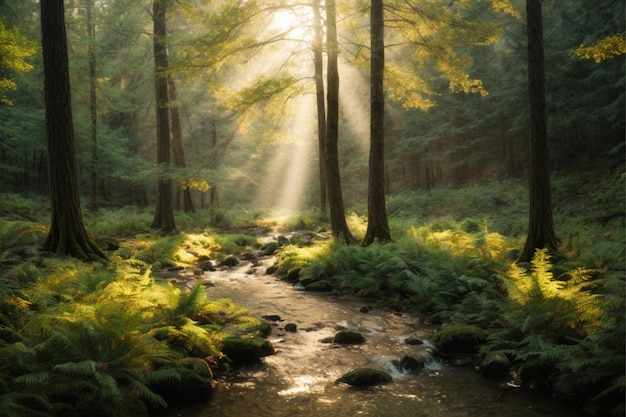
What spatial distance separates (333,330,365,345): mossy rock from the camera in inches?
274

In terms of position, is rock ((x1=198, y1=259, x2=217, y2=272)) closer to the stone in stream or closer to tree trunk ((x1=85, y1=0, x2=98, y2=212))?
the stone in stream

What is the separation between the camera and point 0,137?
2584 cm

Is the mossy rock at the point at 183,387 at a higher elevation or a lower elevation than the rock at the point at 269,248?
lower

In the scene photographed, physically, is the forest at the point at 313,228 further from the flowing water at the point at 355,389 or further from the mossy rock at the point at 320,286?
the flowing water at the point at 355,389

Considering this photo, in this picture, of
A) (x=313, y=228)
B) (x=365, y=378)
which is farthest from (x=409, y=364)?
(x=313, y=228)

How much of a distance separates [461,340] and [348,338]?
1729 mm

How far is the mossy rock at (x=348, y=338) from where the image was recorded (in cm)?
697

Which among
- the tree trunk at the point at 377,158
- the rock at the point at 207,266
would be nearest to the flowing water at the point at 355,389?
the tree trunk at the point at 377,158

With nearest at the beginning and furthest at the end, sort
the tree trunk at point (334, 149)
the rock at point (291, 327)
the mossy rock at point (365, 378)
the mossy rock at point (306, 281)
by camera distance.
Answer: the mossy rock at point (365, 378)
the rock at point (291, 327)
the mossy rock at point (306, 281)
the tree trunk at point (334, 149)

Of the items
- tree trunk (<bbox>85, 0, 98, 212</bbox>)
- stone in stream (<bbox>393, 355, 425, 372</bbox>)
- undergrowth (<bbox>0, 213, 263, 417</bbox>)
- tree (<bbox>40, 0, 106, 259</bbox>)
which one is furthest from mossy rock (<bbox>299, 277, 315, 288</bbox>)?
tree trunk (<bbox>85, 0, 98, 212</bbox>)

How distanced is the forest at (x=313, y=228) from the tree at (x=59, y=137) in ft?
0.15

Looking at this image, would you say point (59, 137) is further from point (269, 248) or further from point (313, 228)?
point (313, 228)

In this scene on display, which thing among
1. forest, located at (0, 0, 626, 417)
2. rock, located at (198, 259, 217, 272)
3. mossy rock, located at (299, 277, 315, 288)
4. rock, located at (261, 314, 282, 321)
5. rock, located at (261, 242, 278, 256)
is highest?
forest, located at (0, 0, 626, 417)

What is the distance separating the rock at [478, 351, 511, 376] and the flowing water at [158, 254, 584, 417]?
148 mm
